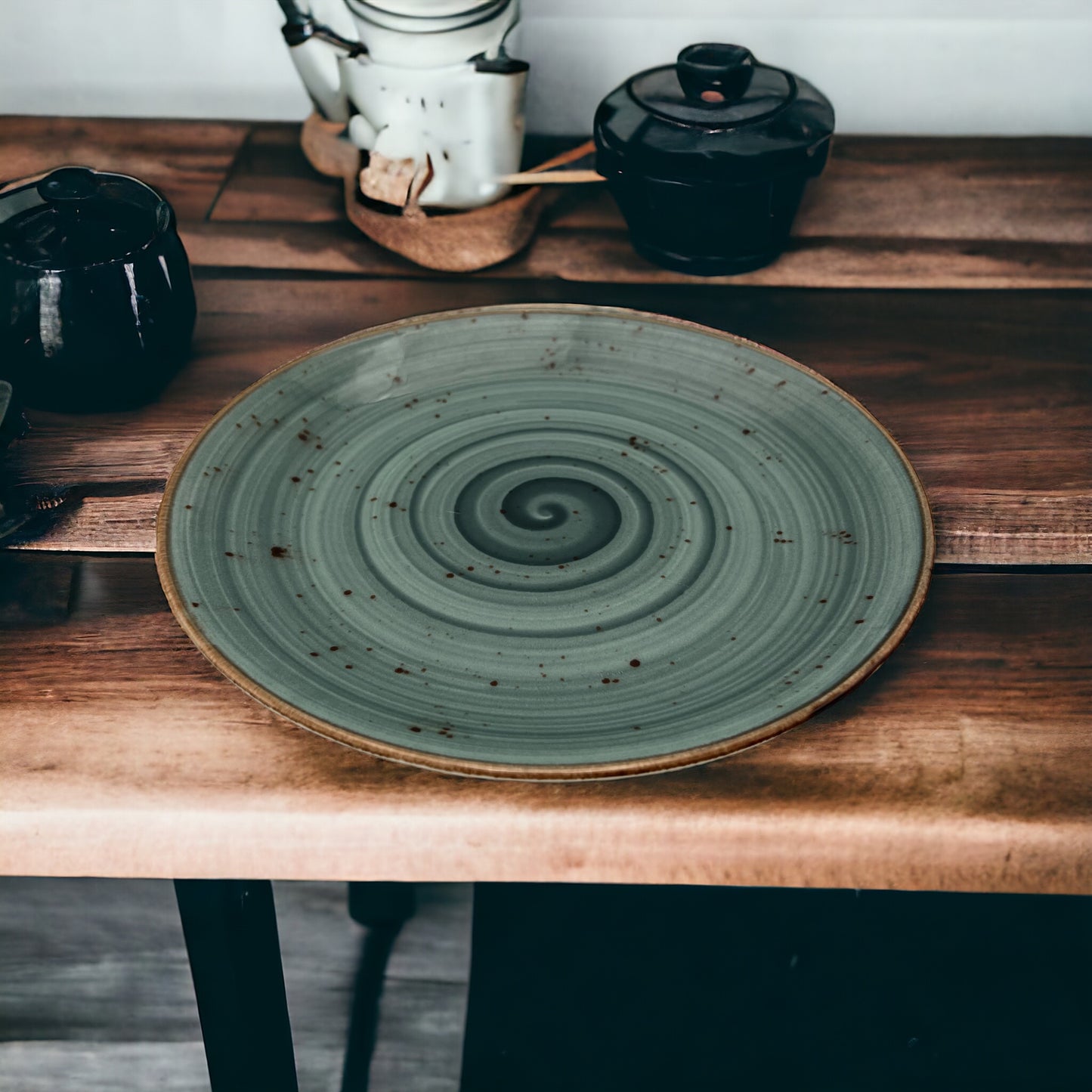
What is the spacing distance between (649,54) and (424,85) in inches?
13.3

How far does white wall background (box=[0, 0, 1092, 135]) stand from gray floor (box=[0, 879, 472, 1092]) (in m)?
0.83

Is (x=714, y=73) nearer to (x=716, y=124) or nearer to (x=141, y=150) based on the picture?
(x=716, y=124)

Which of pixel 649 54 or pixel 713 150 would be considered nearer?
pixel 713 150

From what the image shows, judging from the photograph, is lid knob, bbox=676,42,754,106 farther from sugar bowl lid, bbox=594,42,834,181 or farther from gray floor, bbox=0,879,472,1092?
gray floor, bbox=0,879,472,1092

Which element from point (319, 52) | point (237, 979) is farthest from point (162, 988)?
point (319, 52)

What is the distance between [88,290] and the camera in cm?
69

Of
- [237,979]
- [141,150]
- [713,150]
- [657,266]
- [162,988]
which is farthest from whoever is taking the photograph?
[162,988]

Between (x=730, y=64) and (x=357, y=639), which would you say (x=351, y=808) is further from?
(x=730, y=64)

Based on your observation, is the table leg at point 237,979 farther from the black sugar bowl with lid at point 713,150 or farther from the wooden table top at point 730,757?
the black sugar bowl with lid at point 713,150

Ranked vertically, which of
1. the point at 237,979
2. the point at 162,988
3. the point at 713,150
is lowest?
the point at 162,988

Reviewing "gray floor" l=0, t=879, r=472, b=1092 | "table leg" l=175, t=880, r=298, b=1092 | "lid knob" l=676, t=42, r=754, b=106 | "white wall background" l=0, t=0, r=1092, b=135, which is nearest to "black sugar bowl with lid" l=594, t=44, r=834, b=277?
"lid knob" l=676, t=42, r=754, b=106

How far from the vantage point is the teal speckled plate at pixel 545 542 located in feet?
1.83

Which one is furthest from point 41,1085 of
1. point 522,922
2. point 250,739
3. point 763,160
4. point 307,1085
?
point 763,160

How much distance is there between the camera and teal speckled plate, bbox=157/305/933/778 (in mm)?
559
